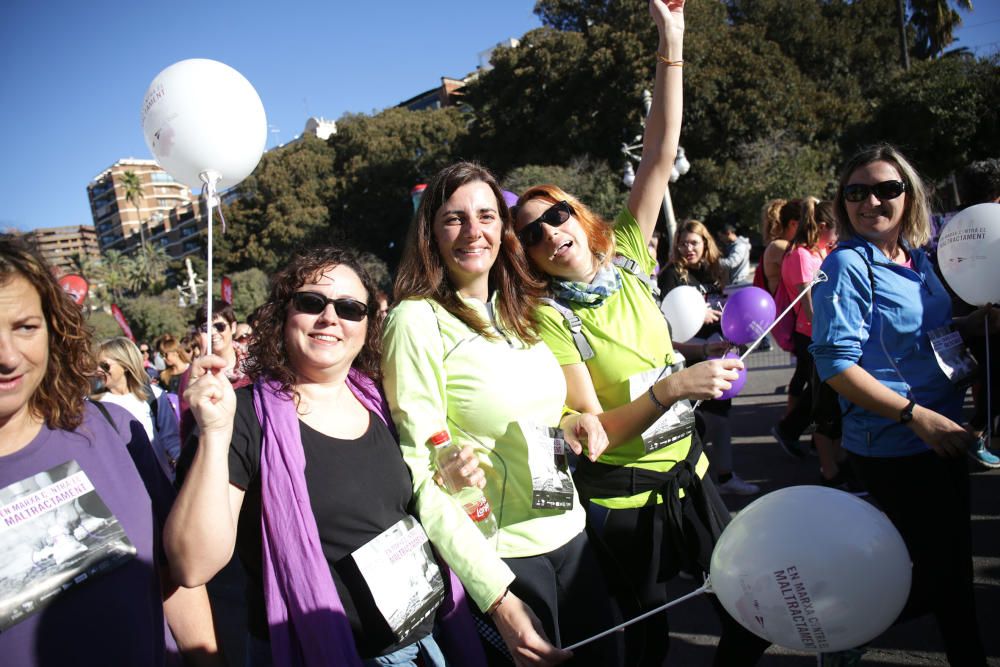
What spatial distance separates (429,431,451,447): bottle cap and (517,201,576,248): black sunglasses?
34.6 inches

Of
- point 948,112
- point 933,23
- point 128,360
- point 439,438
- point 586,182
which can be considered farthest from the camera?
point 933,23

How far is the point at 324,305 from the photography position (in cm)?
177

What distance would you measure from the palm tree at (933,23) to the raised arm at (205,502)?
3984 centimetres

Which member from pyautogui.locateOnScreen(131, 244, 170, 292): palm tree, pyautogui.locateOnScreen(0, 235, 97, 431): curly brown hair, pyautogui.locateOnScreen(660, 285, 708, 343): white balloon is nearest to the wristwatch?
pyautogui.locateOnScreen(660, 285, 708, 343): white balloon

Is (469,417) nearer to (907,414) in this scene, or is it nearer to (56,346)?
(56,346)

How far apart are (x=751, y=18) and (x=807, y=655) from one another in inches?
1214

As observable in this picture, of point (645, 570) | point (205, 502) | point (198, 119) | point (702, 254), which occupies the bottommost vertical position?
point (645, 570)

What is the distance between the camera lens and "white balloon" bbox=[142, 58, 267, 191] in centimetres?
184

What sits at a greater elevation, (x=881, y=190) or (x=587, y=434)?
(x=881, y=190)

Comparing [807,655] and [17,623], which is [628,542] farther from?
[17,623]

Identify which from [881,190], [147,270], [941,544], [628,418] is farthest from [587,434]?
[147,270]

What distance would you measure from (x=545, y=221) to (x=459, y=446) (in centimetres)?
93

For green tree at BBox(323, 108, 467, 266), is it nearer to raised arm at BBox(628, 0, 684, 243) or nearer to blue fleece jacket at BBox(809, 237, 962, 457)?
raised arm at BBox(628, 0, 684, 243)

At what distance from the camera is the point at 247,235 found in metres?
37.5
